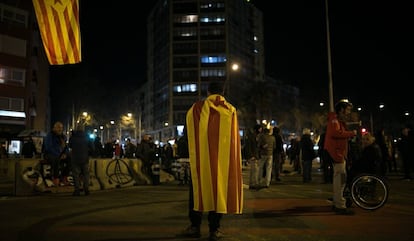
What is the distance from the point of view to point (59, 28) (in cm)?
898

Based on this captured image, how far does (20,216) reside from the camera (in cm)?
779

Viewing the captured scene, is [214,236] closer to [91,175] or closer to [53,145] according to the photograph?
[53,145]

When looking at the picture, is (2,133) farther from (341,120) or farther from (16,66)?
(341,120)

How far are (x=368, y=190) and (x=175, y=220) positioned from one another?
13.2 feet

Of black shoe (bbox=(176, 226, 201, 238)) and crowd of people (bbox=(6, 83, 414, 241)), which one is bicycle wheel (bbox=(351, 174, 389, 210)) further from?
black shoe (bbox=(176, 226, 201, 238))

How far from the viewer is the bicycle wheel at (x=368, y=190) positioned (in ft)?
27.1

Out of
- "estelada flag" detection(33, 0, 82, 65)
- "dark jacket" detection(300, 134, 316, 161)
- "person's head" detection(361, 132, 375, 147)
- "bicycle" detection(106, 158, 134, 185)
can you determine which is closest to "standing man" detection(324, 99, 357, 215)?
"person's head" detection(361, 132, 375, 147)

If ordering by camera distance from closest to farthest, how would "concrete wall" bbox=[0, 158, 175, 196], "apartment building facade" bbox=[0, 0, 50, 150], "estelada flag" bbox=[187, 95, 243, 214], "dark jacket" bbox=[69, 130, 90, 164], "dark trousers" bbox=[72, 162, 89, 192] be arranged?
"estelada flag" bbox=[187, 95, 243, 214], "dark trousers" bbox=[72, 162, 89, 192], "dark jacket" bbox=[69, 130, 90, 164], "concrete wall" bbox=[0, 158, 175, 196], "apartment building facade" bbox=[0, 0, 50, 150]

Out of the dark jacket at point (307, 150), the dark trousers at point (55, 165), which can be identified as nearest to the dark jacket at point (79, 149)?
the dark trousers at point (55, 165)

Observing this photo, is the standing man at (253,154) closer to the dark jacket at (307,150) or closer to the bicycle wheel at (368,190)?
the dark jacket at (307,150)

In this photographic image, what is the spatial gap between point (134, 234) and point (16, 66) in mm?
48413

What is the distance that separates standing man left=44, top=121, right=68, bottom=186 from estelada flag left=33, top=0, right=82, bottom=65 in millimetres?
3315

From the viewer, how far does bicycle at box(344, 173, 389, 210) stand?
325 inches

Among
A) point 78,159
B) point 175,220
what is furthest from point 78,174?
point 175,220
